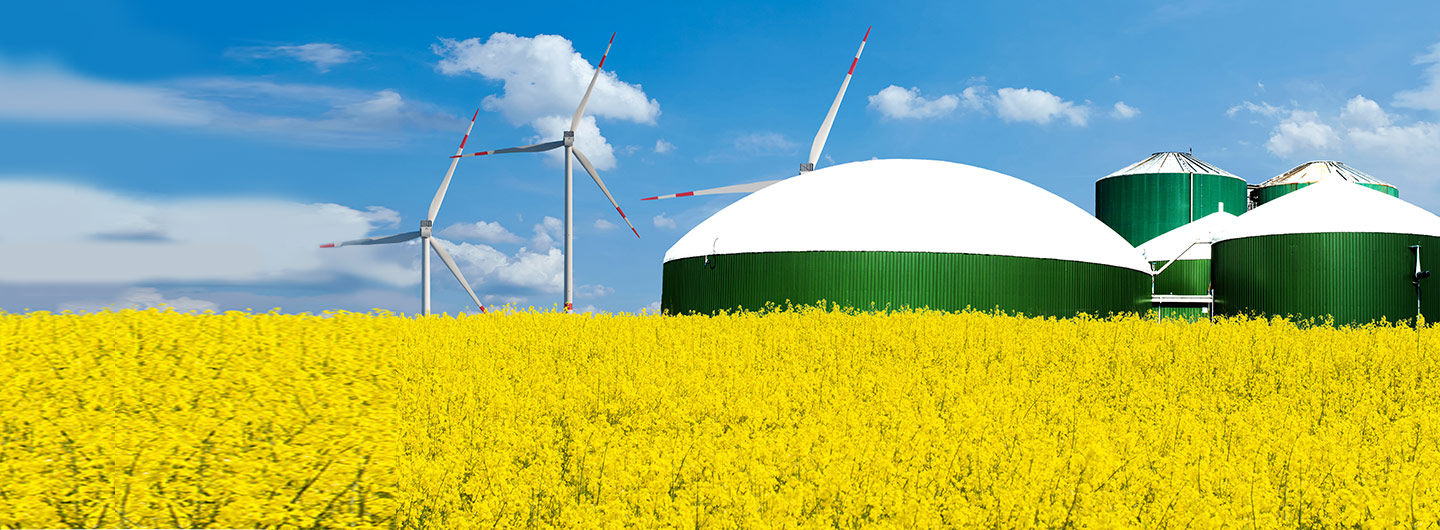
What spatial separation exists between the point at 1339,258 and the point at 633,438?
1305 inches

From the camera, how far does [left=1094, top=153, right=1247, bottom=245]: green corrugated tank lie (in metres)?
58.4

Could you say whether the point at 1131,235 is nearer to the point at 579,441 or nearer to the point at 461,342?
the point at 461,342

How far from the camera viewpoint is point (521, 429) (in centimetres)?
1096

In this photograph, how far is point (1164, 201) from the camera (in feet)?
192

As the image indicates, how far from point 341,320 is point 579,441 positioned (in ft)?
24.7

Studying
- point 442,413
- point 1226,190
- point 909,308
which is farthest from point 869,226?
point 1226,190

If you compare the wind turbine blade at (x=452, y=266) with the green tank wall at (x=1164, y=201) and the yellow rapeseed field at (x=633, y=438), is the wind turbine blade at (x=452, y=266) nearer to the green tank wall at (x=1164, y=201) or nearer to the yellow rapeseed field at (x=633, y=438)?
the yellow rapeseed field at (x=633, y=438)

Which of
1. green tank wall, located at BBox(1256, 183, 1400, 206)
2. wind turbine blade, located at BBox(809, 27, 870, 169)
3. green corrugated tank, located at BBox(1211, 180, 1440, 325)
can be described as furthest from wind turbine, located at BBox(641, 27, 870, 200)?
green tank wall, located at BBox(1256, 183, 1400, 206)

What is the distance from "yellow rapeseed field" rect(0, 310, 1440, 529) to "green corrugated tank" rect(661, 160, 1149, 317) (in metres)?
11.9

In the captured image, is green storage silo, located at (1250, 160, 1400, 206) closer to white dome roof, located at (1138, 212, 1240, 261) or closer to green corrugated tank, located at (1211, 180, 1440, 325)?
white dome roof, located at (1138, 212, 1240, 261)

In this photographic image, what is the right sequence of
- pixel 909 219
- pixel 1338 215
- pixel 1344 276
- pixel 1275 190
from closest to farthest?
1. pixel 909 219
2. pixel 1344 276
3. pixel 1338 215
4. pixel 1275 190

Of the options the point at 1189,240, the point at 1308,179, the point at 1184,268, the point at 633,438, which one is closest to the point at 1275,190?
the point at 1308,179

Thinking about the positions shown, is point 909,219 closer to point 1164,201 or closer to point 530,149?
point 530,149

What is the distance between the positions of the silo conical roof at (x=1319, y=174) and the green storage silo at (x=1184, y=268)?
1492 centimetres
